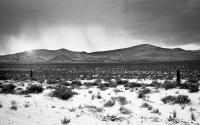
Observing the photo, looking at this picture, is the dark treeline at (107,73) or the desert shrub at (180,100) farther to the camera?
the dark treeline at (107,73)

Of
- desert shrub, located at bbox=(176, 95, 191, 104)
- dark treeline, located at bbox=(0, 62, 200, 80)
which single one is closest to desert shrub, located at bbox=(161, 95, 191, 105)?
desert shrub, located at bbox=(176, 95, 191, 104)

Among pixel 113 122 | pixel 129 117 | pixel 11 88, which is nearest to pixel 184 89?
pixel 129 117

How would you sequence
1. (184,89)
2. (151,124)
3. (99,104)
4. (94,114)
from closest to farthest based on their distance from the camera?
(151,124) < (94,114) < (99,104) < (184,89)

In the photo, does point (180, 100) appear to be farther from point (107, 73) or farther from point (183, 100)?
point (107, 73)

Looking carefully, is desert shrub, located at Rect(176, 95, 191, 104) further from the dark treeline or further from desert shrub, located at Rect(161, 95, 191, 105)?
the dark treeline

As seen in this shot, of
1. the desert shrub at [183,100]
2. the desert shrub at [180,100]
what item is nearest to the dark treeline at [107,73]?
the desert shrub at [180,100]

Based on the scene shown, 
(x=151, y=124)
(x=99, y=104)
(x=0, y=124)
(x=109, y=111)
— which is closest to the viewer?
(x=0, y=124)

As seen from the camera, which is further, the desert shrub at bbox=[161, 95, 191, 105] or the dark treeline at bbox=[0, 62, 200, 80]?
the dark treeline at bbox=[0, 62, 200, 80]

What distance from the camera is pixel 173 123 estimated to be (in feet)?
24.3

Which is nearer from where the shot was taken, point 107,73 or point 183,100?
point 183,100

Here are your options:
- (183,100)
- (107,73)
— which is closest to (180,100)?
(183,100)

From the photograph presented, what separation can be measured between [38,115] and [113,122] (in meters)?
3.43

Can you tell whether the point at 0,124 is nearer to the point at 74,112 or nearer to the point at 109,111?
the point at 74,112

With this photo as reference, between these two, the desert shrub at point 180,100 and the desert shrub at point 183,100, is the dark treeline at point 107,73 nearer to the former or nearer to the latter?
the desert shrub at point 180,100
